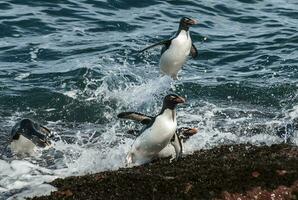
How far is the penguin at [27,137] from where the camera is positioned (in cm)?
1001

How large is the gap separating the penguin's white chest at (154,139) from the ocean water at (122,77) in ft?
1.43

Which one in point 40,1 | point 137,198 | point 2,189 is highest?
point 137,198

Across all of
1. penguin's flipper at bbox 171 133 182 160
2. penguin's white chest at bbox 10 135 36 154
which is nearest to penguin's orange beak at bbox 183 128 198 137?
penguin's flipper at bbox 171 133 182 160

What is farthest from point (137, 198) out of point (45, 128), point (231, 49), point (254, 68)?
point (231, 49)

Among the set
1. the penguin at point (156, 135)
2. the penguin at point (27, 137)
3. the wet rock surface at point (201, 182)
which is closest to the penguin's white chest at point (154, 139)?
the penguin at point (156, 135)

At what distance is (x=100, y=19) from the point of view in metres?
19.8

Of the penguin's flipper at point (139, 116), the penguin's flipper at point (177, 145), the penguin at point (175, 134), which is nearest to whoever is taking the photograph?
the penguin's flipper at point (177, 145)

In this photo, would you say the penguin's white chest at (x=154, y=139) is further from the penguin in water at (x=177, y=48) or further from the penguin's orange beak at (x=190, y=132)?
the penguin in water at (x=177, y=48)

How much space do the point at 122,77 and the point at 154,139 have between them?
6051mm

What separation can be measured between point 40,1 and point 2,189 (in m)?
14.3

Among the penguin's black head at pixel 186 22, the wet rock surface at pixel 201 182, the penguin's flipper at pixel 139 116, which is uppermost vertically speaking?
the wet rock surface at pixel 201 182

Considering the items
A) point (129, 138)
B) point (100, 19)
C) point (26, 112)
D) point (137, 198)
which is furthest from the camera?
point (100, 19)

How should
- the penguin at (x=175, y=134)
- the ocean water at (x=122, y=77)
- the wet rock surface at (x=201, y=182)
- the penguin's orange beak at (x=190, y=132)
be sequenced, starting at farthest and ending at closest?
the ocean water at (x=122, y=77)
the penguin's orange beak at (x=190, y=132)
the penguin at (x=175, y=134)
the wet rock surface at (x=201, y=182)

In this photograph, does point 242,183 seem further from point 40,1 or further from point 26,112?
point 40,1
